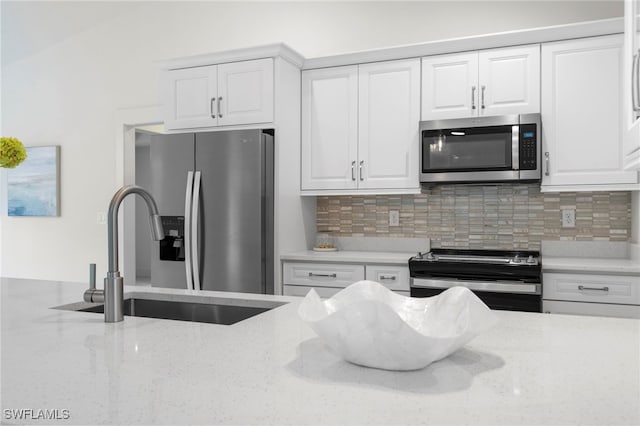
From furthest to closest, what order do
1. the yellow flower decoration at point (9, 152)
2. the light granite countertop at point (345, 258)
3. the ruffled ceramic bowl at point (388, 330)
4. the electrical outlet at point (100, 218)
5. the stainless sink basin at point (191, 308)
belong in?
the electrical outlet at point (100, 218) → the light granite countertop at point (345, 258) → the stainless sink basin at point (191, 308) → the yellow flower decoration at point (9, 152) → the ruffled ceramic bowl at point (388, 330)

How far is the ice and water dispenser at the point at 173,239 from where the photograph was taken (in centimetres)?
342

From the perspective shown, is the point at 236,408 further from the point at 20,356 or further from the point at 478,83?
the point at 478,83

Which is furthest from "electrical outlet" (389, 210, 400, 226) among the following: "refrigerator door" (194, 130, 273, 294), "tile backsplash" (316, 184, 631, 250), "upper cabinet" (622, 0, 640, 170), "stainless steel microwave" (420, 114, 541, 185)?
"upper cabinet" (622, 0, 640, 170)

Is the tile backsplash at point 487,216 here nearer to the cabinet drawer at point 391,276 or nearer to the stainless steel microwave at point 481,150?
the stainless steel microwave at point 481,150

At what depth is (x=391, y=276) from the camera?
10.3 ft

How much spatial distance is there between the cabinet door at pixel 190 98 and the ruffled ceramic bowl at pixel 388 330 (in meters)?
2.79

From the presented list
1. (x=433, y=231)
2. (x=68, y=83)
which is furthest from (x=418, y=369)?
(x=68, y=83)

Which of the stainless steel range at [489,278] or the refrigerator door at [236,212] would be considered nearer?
the stainless steel range at [489,278]

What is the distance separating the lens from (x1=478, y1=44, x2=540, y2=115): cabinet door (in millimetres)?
3074

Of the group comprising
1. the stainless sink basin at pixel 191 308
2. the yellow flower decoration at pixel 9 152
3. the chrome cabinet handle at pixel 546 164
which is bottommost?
the stainless sink basin at pixel 191 308

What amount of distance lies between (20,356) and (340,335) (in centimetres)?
67

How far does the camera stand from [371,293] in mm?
1164

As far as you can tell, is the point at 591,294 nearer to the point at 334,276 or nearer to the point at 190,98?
the point at 334,276

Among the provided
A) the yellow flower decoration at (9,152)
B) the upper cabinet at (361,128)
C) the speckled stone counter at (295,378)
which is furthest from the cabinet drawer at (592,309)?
the yellow flower decoration at (9,152)
